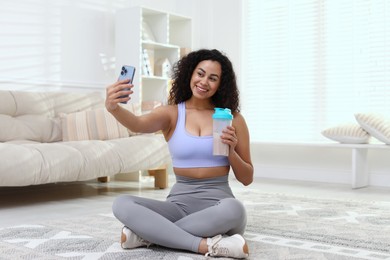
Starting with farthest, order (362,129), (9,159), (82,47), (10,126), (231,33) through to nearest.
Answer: (231,33), (82,47), (362,129), (10,126), (9,159)

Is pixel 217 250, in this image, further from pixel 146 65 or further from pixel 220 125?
pixel 146 65

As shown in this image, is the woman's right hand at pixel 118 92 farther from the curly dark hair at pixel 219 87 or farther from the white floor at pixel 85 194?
the white floor at pixel 85 194

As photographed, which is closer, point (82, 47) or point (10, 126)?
point (10, 126)

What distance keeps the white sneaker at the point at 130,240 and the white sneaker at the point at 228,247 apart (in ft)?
0.90

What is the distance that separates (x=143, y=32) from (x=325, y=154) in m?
1.97

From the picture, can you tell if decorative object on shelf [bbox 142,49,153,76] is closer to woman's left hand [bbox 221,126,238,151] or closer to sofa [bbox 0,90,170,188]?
sofa [bbox 0,90,170,188]

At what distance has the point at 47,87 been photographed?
4355mm

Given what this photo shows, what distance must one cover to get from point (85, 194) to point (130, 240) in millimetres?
1947

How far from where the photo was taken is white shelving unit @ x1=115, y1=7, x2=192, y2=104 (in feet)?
15.5

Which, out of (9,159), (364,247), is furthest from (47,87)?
(364,247)

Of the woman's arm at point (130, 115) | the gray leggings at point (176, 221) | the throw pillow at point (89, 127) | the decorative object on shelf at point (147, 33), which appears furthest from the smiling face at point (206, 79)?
the decorative object on shelf at point (147, 33)

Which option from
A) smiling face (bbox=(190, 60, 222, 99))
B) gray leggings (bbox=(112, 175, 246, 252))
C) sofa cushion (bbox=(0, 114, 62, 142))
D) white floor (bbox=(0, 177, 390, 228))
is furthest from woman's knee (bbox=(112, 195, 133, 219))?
sofa cushion (bbox=(0, 114, 62, 142))

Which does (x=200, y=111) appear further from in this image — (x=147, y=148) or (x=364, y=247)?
(x=147, y=148)

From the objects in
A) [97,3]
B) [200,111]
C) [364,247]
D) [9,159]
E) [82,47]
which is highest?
→ [97,3]
